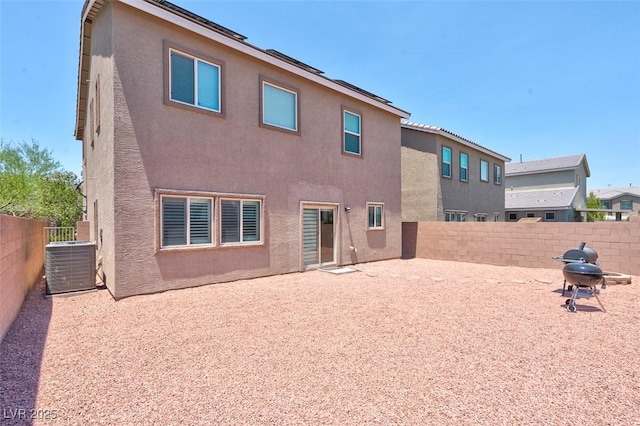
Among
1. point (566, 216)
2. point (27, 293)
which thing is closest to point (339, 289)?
point (27, 293)

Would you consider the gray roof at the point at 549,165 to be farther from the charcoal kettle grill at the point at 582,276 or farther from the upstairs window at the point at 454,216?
the charcoal kettle grill at the point at 582,276

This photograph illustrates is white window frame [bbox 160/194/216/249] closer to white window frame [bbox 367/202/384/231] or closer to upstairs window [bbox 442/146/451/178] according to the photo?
white window frame [bbox 367/202/384/231]

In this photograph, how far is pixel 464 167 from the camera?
795 inches

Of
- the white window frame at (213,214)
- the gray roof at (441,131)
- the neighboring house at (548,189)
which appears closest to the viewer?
the white window frame at (213,214)

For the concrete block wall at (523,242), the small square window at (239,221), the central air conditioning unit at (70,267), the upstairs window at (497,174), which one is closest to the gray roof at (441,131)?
the upstairs window at (497,174)

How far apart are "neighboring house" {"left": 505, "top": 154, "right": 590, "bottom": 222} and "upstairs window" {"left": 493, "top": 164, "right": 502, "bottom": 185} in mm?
5455

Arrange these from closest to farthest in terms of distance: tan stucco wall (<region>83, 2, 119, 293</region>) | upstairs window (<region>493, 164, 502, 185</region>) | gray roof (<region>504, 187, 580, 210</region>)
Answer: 1. tan stucco wall (<region>83, 2, 119, 293</region>)
2. upstairs window (<region>493, 164, 502, 185</region>)
3. gray roof (<region>504, 187, 580, 210</region>)

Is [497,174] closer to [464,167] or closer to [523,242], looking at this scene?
[464,167]

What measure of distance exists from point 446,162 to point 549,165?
2088 centimetres

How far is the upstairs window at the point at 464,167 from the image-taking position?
19.9 m

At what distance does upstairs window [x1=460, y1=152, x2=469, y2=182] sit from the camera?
19.9 m

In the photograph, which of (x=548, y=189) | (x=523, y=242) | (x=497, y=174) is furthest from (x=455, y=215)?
(x=548, y=189)

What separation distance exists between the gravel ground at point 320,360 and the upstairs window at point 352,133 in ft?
23.6
